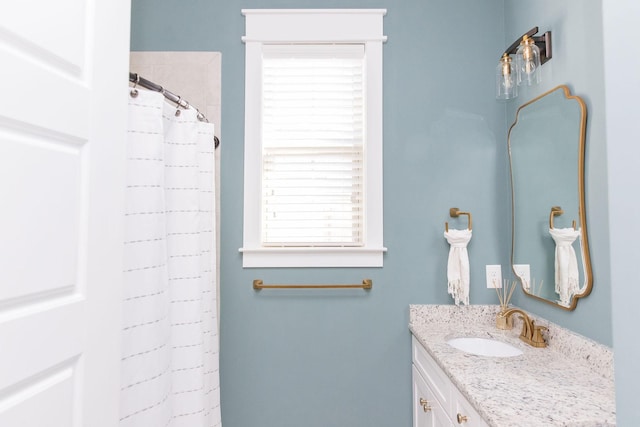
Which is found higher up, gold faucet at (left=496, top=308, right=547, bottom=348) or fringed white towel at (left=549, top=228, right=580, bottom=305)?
fringed white towel at (left=549, top=228, right=580, bottom=305)

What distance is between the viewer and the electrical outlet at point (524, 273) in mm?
1713

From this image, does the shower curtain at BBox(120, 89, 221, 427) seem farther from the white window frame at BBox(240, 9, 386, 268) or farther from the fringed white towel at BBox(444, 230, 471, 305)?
the fringed white towel at BBox(444, 230, 471, 305)

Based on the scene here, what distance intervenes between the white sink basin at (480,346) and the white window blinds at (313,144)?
0.70 meters

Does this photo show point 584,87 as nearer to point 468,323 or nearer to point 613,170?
point 613,170

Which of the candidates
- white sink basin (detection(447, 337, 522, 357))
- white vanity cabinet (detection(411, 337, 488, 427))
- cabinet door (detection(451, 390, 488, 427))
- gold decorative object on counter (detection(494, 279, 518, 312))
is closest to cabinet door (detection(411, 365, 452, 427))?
white vanity cabinet (detection(411, 337, 488, 427))

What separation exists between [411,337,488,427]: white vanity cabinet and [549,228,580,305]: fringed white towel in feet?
1.93

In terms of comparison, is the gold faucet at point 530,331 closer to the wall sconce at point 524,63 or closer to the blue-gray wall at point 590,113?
the blue-gray wall at point 590,113

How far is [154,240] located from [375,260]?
45.8 inches

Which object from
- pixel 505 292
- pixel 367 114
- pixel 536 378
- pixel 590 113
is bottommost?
pixel 536 378

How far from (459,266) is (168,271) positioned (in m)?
1.39

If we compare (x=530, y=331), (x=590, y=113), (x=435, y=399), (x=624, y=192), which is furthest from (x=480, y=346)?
(x=624, y=192)

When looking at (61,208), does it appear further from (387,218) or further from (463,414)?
(387,218)

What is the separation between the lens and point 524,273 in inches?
68.8

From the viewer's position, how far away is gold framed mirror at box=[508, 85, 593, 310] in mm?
1354
